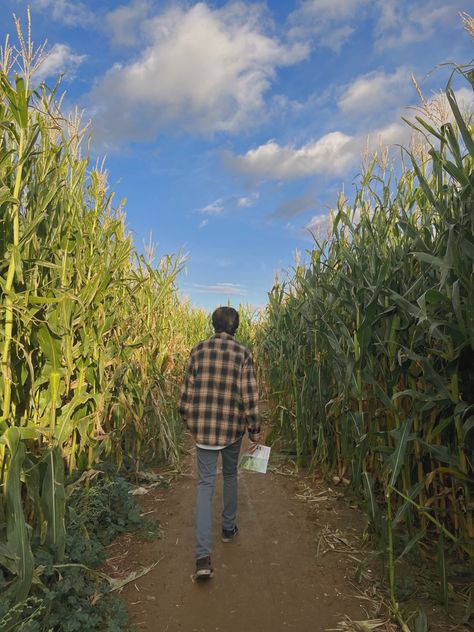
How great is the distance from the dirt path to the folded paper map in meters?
0.69

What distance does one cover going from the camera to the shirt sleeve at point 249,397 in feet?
11.2

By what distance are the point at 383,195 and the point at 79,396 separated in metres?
2.87

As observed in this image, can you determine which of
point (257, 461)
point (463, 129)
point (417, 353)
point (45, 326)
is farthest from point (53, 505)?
point (463, 129)

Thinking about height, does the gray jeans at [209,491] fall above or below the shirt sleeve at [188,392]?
below

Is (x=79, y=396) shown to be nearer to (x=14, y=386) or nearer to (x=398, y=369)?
(x=14, y=386)

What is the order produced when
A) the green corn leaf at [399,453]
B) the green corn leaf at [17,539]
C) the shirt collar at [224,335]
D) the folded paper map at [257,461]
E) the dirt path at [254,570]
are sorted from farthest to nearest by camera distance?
the shirt collar at [224,335]
the folded paper map at [257,461]
the dirt path at [254,570]
the green corn leaf at [399,453]
the green corn leaf at [17,539]

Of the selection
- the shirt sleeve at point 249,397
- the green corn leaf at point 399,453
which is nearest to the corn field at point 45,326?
the shirt sleeve at point 249,397

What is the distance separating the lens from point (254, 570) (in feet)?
10.2

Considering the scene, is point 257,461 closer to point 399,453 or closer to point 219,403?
point 219,403

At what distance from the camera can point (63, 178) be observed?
3102 millimetres

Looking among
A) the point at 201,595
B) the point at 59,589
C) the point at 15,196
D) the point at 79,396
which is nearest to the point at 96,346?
the point at 79,396

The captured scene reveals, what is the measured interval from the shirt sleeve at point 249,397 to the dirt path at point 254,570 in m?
0.99

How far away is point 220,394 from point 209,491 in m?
0.73

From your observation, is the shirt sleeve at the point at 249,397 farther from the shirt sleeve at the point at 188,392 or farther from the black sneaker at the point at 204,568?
the black sneaker at the point at 204,568
